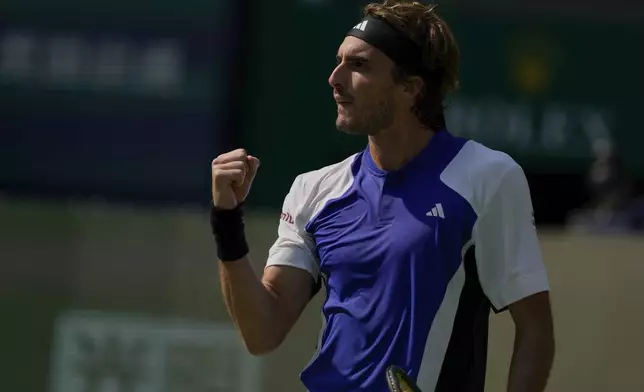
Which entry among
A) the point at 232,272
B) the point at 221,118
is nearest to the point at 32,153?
the point at 221,118

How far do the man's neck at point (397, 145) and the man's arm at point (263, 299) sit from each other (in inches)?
14.7

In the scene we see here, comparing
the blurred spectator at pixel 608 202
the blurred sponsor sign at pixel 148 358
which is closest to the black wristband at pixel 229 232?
the blurred sponsor sign at pixel 148 358

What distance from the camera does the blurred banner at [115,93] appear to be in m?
9.21

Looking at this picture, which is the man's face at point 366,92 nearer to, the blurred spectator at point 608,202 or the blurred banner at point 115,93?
the blurred spectator at point 608,202

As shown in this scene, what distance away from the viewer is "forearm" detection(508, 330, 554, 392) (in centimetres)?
322

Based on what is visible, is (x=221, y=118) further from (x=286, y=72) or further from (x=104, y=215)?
(x=104, y=215)

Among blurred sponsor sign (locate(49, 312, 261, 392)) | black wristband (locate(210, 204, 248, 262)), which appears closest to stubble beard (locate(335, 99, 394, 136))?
black wristband (locate(210, 204, 248, 262))

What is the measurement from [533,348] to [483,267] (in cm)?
23

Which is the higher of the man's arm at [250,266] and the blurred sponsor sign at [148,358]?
the man's arm at [250,266]

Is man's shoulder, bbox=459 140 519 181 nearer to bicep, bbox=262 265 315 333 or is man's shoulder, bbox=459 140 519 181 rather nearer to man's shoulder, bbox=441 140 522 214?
man's shoulder, bbox=441 140 522 214

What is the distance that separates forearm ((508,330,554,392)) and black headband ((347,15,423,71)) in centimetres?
75

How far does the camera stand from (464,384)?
10.9 feet

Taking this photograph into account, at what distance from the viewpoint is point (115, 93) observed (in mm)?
9391

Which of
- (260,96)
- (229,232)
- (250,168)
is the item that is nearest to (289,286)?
(229,232)
